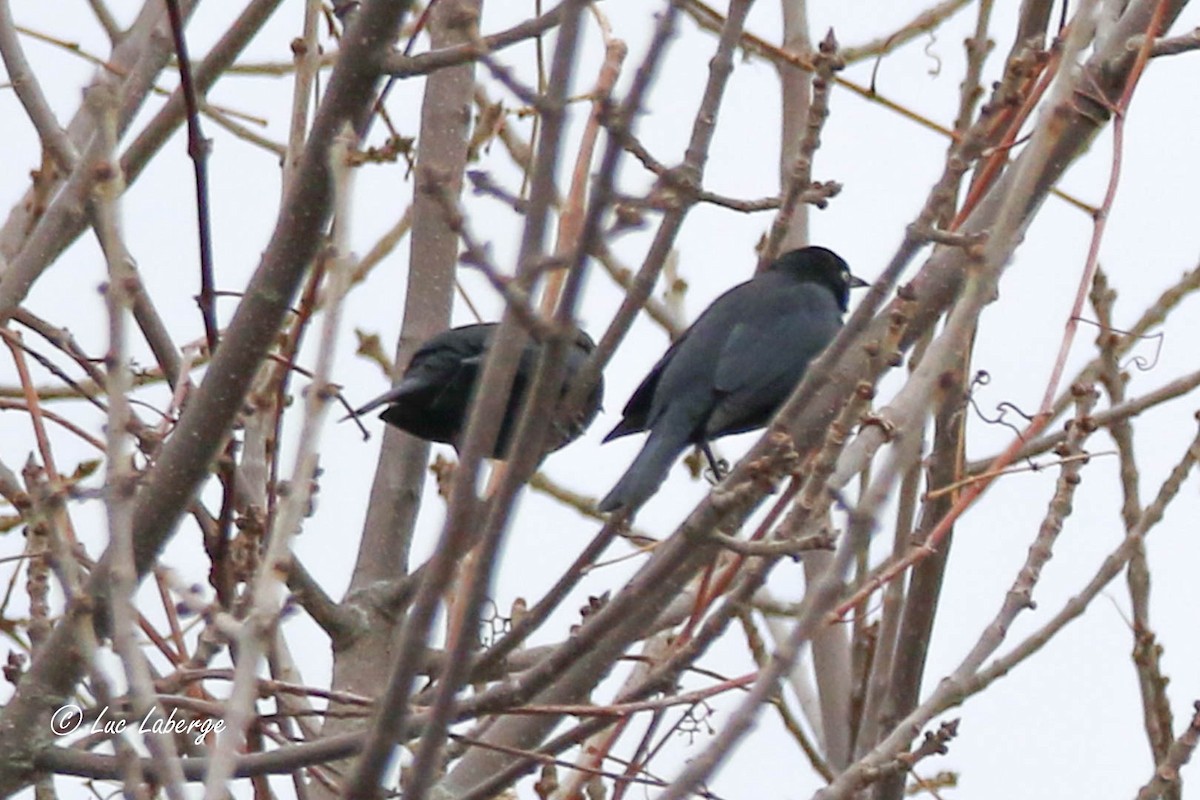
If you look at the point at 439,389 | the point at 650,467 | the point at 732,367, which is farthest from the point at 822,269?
the point at 439,389

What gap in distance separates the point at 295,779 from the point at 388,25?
3.56ft

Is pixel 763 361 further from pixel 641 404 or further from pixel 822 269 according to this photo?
pixel 822 269

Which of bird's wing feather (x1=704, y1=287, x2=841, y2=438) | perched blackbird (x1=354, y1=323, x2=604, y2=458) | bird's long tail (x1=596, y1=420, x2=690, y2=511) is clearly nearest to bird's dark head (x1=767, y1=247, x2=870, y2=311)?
bird's wing feather (x1=704, y1=287, x2=841, y2=438)

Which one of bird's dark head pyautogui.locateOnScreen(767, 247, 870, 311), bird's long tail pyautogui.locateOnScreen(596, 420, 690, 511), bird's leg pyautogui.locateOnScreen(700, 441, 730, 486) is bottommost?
bird's long tail pyautogui.locateOnScreen(596, 420, 690, 511)

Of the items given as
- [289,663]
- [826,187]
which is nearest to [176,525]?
[289,663]

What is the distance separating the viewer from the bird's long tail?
11.9 feet

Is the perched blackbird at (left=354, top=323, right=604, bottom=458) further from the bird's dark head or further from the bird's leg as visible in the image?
the bird's dark head

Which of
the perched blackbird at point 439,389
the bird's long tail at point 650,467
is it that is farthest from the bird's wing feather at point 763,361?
the perched blackbird at point 439,389

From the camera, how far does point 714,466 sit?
14.3 feet

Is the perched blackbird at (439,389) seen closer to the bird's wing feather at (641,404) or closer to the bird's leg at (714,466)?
the bird's wing feather at (641,404)

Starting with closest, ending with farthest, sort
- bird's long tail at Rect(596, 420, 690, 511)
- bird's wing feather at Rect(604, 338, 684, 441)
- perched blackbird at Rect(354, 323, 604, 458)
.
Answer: bird's long tail at Rect(596, 420, 690, 511) < perched blackbird at Rect(354, 323, 604, 458) < bird's wing feather at Rect(604, 338, 684, 441)

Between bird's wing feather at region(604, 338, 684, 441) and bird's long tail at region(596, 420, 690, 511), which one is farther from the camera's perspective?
bird's wing feather at region(604, 338, 684, 441)

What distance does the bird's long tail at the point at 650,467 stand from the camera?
363 cm

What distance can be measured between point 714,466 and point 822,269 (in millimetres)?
837
